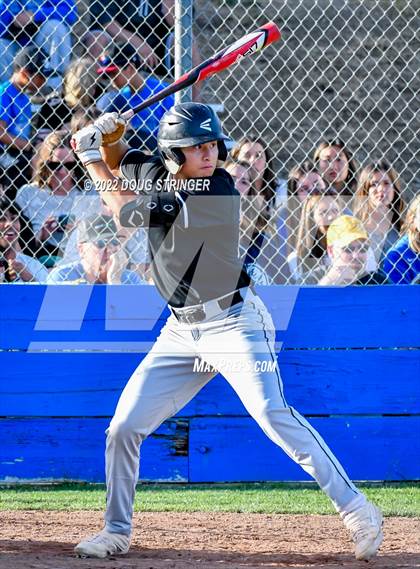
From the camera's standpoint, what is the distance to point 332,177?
20.8 feet

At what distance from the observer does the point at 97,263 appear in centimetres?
596

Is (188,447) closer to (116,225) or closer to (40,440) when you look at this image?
(40,440)

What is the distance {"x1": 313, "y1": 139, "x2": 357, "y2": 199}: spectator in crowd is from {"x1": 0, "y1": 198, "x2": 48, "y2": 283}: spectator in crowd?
1.88 meters

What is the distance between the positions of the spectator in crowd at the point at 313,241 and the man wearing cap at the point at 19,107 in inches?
70.9

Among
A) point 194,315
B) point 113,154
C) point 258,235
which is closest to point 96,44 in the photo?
point 258,235

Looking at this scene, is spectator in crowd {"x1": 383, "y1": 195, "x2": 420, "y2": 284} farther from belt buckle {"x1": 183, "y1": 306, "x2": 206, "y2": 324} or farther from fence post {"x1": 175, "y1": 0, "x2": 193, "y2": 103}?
belt buckle {"x1": 183, "y1": 306, "x2": 206, "y2": 324}

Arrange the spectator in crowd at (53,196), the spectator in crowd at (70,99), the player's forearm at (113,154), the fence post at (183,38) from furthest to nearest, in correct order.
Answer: the spectator in crowd at (70,99) → the spectator in crowd at (53,196) → the fence post at (183,38) → the player's forearm at (113,154)

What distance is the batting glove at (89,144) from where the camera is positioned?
398 cm

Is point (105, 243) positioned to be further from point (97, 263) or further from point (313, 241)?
point (313, 241)

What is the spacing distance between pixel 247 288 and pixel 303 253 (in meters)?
2.03

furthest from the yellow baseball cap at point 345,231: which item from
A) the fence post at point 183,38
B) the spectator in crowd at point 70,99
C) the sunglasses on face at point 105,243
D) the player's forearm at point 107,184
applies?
the player's forearm at point 107,184

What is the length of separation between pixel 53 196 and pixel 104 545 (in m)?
2.84

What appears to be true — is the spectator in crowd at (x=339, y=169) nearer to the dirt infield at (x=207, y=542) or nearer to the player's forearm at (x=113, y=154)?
the dirt infield at (x=207, y=542)

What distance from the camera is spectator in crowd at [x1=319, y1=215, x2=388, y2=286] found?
5906 millimetres
